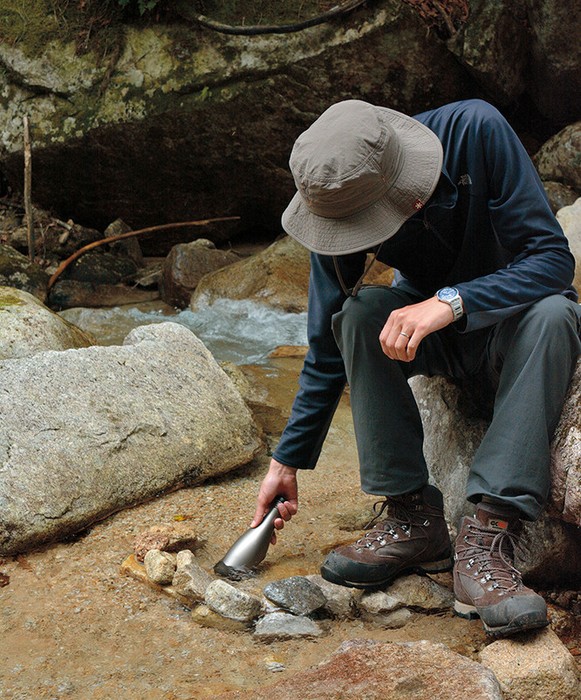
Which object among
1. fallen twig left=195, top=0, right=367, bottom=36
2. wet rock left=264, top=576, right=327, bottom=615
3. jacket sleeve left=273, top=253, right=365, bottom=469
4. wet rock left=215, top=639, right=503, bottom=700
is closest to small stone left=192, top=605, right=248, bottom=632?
wet rock left=264, top=576, right=327, bottom=615

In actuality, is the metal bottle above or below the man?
below

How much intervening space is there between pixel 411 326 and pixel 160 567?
3.48 feet

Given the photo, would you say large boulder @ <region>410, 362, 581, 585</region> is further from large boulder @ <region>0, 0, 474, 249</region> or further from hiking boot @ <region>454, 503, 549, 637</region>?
large boulder @ <region>0, 0, 474, 249</region>

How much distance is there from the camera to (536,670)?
1.93 m

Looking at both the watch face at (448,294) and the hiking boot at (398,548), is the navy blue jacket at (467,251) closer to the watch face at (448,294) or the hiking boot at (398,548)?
the watch face at (448,294)

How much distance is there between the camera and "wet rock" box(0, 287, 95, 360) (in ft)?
13.3

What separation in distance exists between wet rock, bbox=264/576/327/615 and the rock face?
32.4 inches

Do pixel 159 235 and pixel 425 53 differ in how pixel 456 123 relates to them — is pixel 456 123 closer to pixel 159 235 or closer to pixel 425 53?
pixel 425 53

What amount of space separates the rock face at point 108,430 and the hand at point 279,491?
2.21ft

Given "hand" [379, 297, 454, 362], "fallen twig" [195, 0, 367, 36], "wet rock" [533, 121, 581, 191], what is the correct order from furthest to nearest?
1. "fallen twig" [195, 0, 367, 36]
2. "wet rock" [533, 121, 581, 191]
3. "hand" [379, 297, 454, 362]

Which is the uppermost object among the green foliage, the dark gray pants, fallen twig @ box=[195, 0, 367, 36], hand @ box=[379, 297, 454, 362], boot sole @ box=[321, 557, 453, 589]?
the green foliage

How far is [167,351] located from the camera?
11.8ft

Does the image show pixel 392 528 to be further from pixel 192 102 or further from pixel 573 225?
pixel 192 102

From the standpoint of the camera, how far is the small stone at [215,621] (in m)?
2.30
